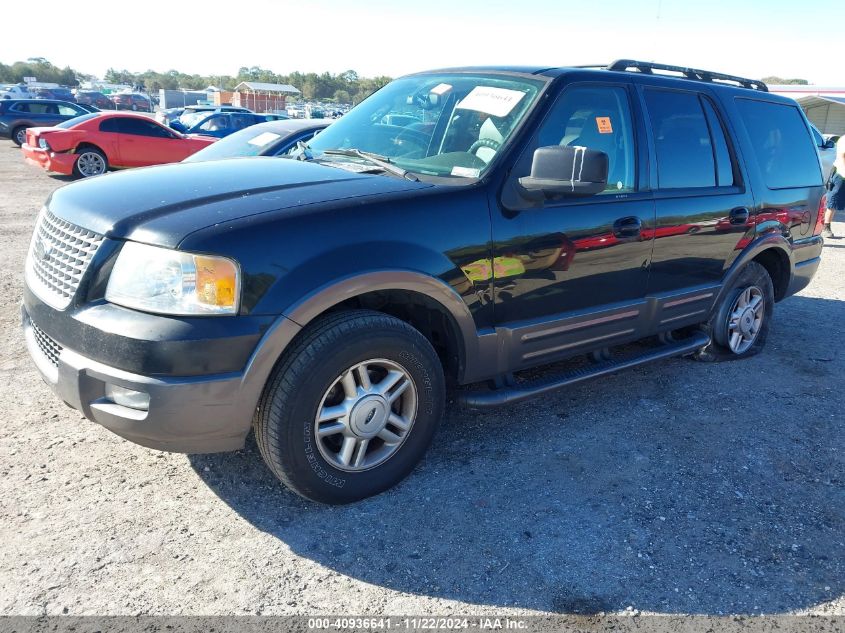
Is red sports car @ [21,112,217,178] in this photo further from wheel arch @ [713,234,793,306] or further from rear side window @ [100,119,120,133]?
wheel arch @ [713,234,793,306]

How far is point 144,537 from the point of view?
267 cm

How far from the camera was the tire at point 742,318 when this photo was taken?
15.6 ft

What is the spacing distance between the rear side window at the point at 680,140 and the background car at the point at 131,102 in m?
57.0

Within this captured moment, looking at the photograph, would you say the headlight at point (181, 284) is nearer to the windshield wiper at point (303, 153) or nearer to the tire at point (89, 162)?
the windshield wiper at point (303, 153)

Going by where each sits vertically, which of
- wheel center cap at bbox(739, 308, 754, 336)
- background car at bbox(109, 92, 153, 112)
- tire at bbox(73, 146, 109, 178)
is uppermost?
wheel center cap at bbox(739, 308, 754, 336)

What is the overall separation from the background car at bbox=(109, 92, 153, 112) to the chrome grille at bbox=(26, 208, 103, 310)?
5695 cm

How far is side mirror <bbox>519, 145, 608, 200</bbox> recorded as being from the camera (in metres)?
2.99

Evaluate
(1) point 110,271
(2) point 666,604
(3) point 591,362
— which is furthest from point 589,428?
(1) point 110,271

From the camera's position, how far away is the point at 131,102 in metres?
55.5

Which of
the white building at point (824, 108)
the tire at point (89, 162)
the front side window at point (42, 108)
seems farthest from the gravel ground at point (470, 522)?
the white building at point (824, 108)

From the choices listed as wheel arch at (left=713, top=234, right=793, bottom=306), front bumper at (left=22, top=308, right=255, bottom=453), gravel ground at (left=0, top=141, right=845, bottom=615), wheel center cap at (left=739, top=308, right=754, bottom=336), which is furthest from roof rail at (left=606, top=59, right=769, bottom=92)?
front bumper at (left=22, top=308, right=255, bottom=453)

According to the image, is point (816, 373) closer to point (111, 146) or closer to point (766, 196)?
point (766, 196)

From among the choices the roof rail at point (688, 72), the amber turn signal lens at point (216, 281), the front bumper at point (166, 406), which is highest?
the roof rail at point (688, 72)

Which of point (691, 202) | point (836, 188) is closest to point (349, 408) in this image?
point (691, 202)
